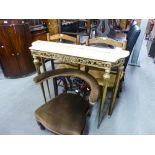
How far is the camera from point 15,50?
2238mm

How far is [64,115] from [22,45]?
5.37ft

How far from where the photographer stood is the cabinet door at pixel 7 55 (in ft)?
6.75

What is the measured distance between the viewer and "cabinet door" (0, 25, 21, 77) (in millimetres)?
2058

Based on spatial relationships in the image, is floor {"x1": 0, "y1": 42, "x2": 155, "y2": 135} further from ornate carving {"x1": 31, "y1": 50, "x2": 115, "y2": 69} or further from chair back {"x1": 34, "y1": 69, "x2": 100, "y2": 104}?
ornate carving {"x1": 31, "y1": 50, "x2": 115, "y2": 69}

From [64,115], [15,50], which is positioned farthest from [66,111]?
[15,50]

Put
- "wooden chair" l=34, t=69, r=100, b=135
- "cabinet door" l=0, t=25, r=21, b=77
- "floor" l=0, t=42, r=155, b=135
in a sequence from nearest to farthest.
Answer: "wooden chair" l=34, t=69, r=100, b=135 < "floor" l=0, t=42, r=155, b=135 < "cabinet door" l=0, t=25, r=21, b=77

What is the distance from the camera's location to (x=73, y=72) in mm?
1321

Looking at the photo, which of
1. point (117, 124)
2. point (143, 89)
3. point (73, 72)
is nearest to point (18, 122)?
point (73, 72)

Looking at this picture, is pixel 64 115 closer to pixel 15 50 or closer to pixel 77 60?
pixel 77 60

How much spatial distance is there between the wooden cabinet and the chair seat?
4.56ft

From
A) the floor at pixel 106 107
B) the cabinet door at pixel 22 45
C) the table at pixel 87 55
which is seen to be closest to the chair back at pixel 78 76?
the table at pixel 87 55

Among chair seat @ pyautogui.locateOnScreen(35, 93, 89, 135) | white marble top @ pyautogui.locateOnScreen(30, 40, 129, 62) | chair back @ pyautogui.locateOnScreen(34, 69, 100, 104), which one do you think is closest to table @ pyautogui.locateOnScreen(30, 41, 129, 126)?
white marble top @ pyautogui.locateOnScreen(30, 40, 129, 62)

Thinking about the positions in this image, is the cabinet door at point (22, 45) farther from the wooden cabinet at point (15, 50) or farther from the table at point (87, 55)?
the table at point (87, 55)
